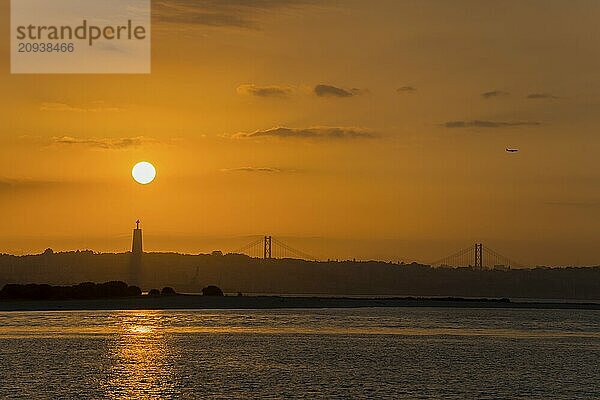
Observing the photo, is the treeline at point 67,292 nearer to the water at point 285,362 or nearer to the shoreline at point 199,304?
the shoreline at point 199,304

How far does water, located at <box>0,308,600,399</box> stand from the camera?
1880 inches

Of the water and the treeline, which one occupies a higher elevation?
the treeline

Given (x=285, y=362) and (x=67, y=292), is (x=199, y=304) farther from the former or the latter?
(x=285, y=362)

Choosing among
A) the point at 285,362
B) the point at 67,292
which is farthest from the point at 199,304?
the point at 285,362

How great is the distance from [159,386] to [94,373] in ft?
23.2

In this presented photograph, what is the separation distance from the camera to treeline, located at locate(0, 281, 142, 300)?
468 ft

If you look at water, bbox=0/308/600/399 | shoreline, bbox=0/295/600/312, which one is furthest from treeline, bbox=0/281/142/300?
water, bbox=0/308/600/399

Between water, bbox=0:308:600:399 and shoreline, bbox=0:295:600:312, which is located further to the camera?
shoreline, bbox=0:295:600:312

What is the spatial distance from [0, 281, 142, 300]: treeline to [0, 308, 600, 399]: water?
43.8 m

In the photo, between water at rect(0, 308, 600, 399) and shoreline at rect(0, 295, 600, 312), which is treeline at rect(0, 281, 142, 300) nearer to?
shoreline at rect(0, 295, 600, 312)

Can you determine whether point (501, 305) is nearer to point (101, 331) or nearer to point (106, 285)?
point (106, 285)

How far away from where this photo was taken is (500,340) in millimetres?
88312

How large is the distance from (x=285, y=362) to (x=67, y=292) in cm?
9516

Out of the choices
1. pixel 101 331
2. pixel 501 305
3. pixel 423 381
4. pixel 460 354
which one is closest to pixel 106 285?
pixel 101 331
